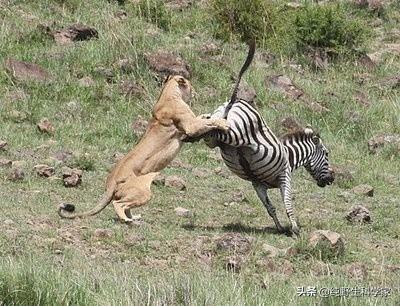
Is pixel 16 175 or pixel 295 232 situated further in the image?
pixel 16 175

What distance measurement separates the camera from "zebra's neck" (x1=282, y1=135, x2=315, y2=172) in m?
9.66

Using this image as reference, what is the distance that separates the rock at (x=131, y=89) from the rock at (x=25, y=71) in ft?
3.10

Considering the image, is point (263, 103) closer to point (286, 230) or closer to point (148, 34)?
point (148, 34)

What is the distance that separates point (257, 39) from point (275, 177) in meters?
6.90

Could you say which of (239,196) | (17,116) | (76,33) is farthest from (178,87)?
(76,33)

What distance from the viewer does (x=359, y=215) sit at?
969 centimetres

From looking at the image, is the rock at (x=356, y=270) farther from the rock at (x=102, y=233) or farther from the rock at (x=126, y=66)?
the rock at (x=126, y=66)

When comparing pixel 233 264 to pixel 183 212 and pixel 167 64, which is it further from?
pixel 167 64

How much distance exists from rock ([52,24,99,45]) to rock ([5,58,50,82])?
1341mm

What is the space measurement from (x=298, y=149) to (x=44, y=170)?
2.41 meters

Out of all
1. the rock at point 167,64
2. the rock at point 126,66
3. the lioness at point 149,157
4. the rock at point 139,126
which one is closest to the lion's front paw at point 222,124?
the lioness at point 149,157

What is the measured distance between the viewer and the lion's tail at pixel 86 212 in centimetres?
880

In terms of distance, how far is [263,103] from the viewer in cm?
1359

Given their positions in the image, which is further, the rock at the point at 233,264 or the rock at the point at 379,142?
the rock at the point at 379,142
